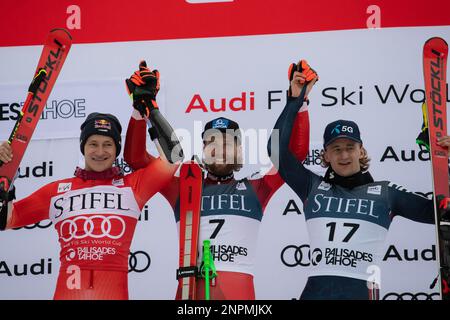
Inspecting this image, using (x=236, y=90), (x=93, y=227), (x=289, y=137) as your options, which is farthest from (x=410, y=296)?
(x=93, y=227)

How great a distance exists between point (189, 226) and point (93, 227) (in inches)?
18.8

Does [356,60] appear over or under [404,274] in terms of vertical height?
over

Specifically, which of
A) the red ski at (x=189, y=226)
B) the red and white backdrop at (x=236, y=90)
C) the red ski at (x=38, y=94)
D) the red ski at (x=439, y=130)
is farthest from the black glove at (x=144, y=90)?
the red ski at (x=439, y=130)

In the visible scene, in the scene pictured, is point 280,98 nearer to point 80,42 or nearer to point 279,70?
point 279,70

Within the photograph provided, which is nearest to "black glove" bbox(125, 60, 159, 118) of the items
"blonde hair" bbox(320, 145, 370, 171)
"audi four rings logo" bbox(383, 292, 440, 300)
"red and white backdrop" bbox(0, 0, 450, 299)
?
"red and white backdrop" bbox(0, 0, 450, 299)

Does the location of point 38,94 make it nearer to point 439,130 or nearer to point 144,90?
point 144,90

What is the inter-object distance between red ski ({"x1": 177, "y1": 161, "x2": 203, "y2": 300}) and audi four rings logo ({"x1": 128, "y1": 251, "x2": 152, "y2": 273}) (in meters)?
0.27

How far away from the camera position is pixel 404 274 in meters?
5.20

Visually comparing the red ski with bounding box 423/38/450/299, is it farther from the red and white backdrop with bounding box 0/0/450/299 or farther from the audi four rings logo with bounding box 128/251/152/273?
the audi four rings logo with bounding box 128/251/152/273

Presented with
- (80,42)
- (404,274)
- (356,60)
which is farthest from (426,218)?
(80,42)

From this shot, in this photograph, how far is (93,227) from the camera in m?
5.07

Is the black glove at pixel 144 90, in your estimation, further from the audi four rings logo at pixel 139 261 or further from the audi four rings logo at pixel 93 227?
the audi four rings logo at pixel 139 261

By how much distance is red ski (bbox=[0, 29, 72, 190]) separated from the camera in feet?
17.0

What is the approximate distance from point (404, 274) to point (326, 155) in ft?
2.38
